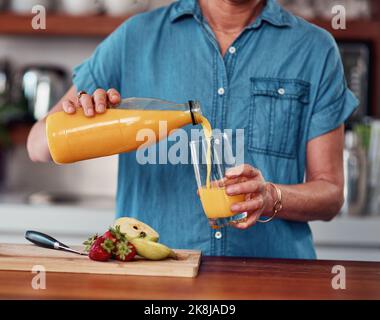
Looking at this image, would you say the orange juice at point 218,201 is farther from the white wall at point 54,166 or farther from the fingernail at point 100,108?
the white wall at point 54,166

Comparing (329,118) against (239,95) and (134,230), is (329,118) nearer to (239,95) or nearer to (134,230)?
(239,95)

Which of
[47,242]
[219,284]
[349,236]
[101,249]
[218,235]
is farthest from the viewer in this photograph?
[349,236]

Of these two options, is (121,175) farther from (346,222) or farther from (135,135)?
(346,222)

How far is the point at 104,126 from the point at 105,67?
1.35 ft

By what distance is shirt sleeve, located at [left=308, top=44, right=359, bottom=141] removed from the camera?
1706 millimetres

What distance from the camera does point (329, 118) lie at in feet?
5.60

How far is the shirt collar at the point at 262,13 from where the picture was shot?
68.6 inches

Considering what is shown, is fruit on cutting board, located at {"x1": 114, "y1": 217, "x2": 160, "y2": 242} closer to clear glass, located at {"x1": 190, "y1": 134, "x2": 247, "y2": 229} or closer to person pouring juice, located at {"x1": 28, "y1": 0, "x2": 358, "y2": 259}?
clear glass, located at {"x1": 190, "y1": 134, "x2": 247, "y2": 229}

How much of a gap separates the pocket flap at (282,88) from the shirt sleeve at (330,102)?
38 mm

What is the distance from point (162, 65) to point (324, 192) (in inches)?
19.4

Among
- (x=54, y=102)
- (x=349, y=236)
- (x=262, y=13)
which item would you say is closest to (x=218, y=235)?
(x=262, y=13)

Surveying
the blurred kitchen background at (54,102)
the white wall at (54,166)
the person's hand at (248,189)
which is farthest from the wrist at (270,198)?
the white wall at (54,166)

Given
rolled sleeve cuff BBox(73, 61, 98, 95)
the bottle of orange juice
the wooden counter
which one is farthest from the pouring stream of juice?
rolled sleeve cuff BBox(73, 61, 98, 95)

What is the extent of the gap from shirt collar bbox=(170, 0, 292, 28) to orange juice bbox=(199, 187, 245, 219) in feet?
1.81
